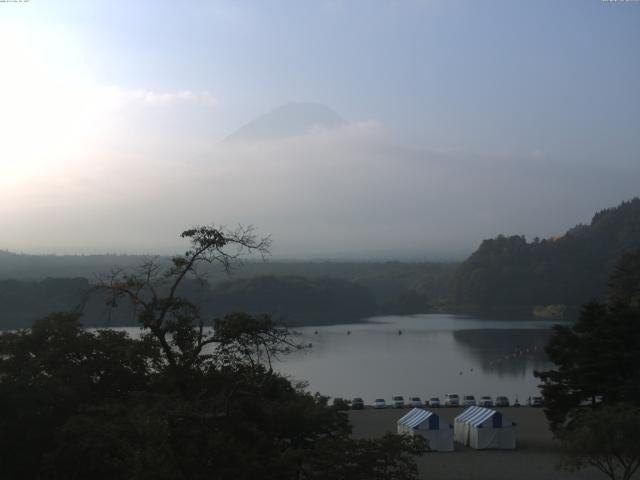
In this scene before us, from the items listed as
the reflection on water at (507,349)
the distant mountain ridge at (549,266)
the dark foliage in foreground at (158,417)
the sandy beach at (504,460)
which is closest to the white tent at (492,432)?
the sandy beach at (504,460)

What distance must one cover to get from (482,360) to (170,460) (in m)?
24.0

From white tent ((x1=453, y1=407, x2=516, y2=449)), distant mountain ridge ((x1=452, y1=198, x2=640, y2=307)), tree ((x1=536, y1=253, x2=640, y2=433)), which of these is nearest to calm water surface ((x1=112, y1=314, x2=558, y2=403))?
white tent ((x1=453, y1=407, x2=516, y2=449))

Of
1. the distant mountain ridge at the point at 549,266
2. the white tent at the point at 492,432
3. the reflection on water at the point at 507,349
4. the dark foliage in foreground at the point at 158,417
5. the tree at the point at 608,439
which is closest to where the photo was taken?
the dark foliage in foreground at the point at 158,417

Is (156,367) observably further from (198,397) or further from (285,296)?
(285,296)

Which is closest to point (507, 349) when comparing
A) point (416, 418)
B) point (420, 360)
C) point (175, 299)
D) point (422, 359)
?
point (422, 359)

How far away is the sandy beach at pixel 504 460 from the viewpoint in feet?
30.2

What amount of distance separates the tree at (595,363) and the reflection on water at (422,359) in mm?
7543

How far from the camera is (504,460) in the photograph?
10172 mm

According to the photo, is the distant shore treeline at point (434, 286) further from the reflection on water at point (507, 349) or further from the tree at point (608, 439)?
the tree at point (608, 439)

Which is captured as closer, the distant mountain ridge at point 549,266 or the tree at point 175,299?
the tree at point 175,299

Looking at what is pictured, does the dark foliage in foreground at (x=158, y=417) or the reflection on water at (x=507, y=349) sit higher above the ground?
the dark foliage in foreground at (x=158, y=417)

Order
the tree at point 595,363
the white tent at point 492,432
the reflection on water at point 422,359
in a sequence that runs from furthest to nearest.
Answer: the reflection on water at point 422,359 → the white tent at point 492,432 → the tree at point 595,363

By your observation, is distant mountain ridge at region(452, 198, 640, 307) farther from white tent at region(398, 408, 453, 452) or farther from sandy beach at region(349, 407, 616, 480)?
white tent at region(398, 408, 453, 452)

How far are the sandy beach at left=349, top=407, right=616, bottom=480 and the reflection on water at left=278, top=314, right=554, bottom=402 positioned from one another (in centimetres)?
584
